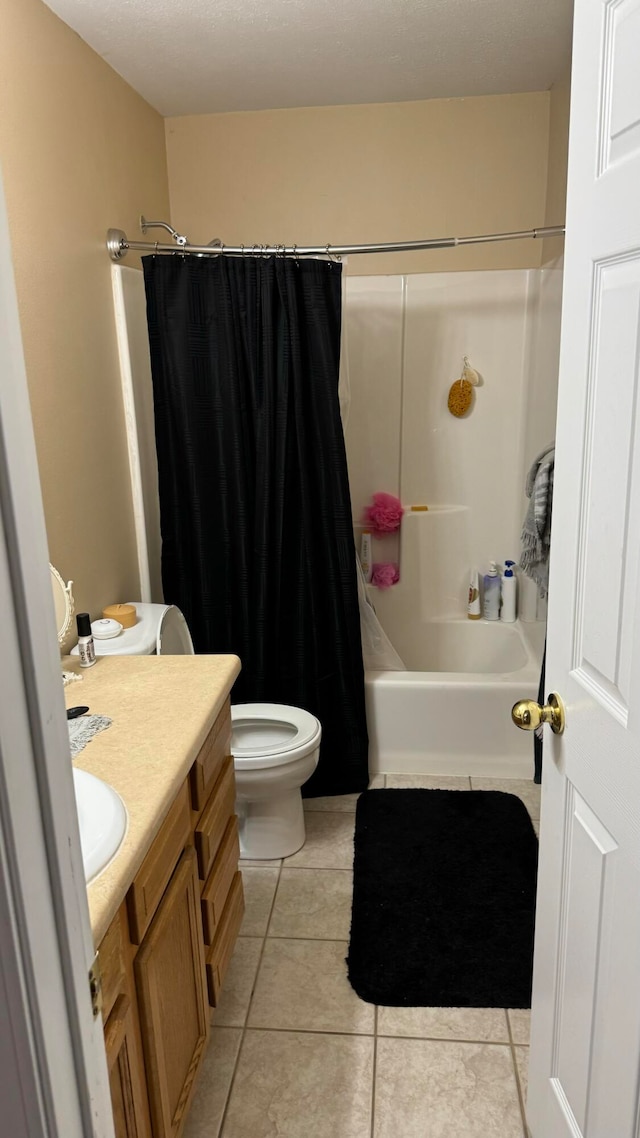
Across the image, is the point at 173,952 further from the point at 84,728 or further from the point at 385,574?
the point at 385,574

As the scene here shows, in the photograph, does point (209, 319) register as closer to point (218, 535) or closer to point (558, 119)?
point (218, 535)

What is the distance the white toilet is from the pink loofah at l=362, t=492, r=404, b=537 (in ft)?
3.31

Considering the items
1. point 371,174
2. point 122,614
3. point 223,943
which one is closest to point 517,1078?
point 223,943

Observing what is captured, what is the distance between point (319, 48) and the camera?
2445 millimetres

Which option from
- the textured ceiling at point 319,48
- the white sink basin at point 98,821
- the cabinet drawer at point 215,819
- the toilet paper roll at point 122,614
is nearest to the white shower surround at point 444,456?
the textured ceiling at point 319,48

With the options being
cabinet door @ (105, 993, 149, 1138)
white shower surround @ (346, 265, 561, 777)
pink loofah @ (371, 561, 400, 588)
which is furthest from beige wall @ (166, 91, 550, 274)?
cabinet door @ (105, 993, 149, 1138)

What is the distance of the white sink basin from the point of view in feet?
3.70

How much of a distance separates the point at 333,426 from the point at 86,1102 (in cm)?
216

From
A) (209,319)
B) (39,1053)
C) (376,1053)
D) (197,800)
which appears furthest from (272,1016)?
(209,319)

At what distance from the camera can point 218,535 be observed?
106 inches

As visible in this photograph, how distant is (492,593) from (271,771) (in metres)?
1.47

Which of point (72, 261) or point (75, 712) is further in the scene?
point (72, 261)

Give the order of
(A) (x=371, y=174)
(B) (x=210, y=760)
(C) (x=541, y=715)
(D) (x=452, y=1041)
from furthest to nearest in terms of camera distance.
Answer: (A) (x=371, y=174) → (D) (x=452, y=1041) → (B) (x=210, y=760) → (C) (x=541, y=715)

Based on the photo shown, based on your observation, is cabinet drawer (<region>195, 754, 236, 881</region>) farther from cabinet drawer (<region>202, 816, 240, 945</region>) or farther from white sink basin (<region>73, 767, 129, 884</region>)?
white sink basin (<region>73, 767, 129, 884</region>)
